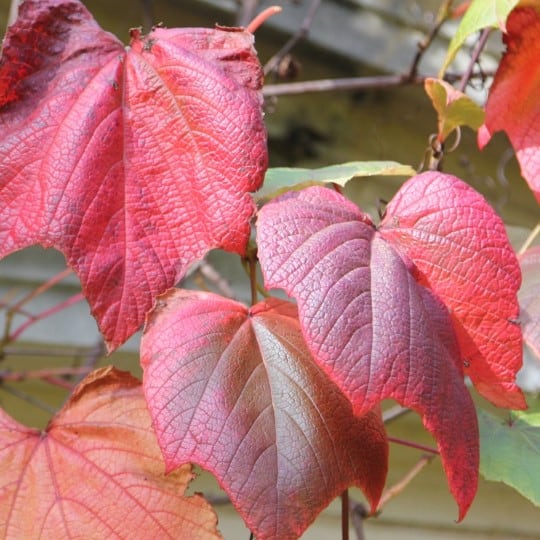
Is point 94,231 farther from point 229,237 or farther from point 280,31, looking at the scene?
point 280,31

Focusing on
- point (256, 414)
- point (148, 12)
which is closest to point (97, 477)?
point (256, 414)

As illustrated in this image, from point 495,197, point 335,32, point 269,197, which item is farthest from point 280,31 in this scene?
point 269,197

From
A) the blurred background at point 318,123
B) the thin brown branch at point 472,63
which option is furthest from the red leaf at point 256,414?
the blurred background at point 318,123

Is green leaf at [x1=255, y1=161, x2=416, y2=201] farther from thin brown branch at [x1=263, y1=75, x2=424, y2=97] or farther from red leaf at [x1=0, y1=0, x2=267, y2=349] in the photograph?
thin brown branch at [x1=263, y1=75, x2=424, y2=97]

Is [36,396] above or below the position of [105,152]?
below

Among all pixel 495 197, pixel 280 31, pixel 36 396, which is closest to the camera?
pixel 280 31

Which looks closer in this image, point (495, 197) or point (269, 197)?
point (269, 197)

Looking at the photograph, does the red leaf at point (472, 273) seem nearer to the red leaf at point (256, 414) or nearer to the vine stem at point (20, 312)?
the red leaf at point (256, 414)

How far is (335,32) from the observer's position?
3.76 ft

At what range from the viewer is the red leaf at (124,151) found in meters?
0.39

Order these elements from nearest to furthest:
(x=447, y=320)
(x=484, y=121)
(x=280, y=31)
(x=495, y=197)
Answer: (x=447, y=320), (x=484, y=121), (x=280, y=31), (x=495, y=197)

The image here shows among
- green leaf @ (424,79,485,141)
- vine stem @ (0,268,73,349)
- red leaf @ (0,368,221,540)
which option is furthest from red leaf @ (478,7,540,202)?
vine stem @ (0,268,73,349)

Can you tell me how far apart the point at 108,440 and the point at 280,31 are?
31.7 inches

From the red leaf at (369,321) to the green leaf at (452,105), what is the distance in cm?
14
